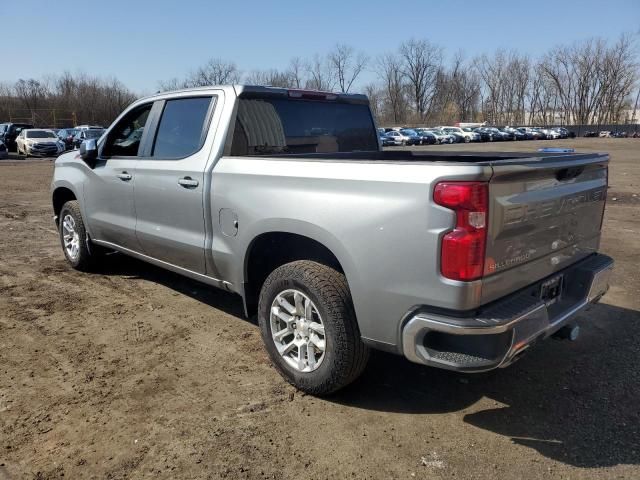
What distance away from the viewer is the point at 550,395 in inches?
135

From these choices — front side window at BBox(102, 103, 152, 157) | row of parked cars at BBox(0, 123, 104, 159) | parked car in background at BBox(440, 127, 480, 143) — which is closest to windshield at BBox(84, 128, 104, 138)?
row of parked cars at BBox(0, 123, 104, 159)

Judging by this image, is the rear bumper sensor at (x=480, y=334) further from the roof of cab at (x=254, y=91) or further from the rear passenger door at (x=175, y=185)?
the roof of cab at (x=254, y=91)

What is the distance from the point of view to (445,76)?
338ft

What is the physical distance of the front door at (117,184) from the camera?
191 inches

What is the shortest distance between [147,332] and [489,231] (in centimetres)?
304

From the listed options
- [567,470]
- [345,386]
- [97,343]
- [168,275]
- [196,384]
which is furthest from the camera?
[168,275]

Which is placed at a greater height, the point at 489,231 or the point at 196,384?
the point at 489,231

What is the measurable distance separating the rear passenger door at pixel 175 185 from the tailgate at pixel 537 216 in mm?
2209

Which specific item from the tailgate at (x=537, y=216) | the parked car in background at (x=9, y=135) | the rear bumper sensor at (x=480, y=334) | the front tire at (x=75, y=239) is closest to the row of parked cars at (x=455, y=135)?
the parked car in background at (x=9, y=135)

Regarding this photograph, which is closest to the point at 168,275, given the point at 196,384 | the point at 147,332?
the point at 147,332

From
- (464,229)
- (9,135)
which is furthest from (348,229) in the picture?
(9,135)

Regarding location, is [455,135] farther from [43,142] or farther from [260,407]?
[260,407]

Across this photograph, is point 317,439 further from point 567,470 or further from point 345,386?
point 567,470

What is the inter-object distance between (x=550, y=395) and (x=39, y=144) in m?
33.2
